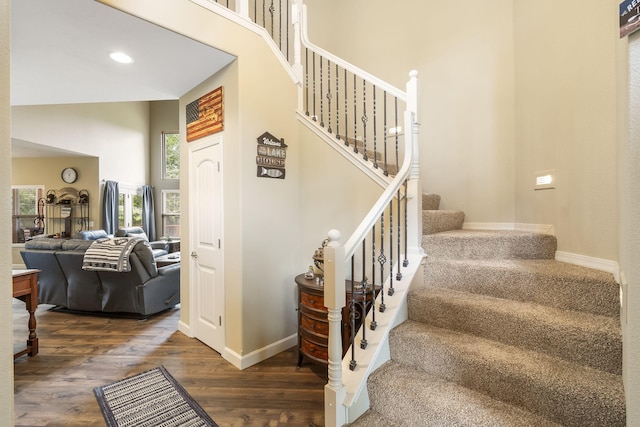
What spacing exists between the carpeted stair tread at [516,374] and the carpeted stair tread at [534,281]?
1.31 ft

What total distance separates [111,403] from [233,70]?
2891mm

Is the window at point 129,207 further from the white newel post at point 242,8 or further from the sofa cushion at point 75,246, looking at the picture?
the white newel post at point 242,8

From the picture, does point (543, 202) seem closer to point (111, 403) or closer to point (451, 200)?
point (451, 200)

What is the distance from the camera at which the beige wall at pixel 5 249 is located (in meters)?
0.76

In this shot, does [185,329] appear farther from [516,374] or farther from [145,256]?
[516,374]

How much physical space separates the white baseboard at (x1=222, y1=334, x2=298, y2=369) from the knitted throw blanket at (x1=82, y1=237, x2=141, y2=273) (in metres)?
1.94

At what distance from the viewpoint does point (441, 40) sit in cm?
345

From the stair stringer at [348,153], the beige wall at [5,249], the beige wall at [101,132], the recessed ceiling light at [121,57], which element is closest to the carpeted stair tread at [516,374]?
the stair stringer at [348,153]

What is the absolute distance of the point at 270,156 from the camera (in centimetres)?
293

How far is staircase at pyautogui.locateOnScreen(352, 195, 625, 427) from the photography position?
50.9 inches

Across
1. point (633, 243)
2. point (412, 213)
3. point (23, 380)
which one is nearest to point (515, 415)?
point (633, 243)

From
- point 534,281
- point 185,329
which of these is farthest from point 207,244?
point 534,281

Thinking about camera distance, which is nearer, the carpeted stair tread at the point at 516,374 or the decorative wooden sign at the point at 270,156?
the carpeted stair tread at the point at 516,374

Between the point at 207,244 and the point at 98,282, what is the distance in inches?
81.6
